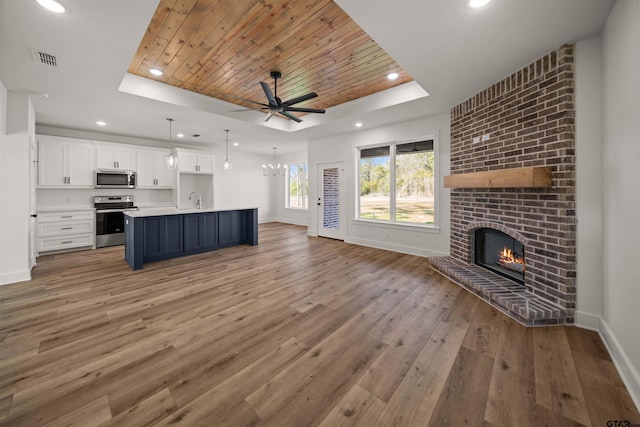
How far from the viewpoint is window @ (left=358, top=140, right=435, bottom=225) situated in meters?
4.88

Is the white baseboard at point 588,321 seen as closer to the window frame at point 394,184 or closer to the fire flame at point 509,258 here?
the fire flame at point 509,258

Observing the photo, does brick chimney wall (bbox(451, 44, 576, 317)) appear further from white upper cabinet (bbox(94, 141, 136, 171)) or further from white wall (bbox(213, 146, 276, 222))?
white upper cabinet (bbox(94, 141, 136, 171))

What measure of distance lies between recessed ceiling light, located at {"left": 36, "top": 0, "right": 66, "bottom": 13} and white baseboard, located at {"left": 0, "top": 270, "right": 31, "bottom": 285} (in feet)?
11.7

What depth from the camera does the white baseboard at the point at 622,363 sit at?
1496 millimetres

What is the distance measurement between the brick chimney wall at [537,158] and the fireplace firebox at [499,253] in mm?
209

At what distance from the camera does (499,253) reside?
3389mm

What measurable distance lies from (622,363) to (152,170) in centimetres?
834

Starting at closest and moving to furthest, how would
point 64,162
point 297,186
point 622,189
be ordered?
point 622,189 → point 64,162 → point 297,186

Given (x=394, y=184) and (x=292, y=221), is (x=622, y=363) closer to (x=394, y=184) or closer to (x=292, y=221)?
(x=394, y=184)

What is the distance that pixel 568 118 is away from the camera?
2357 millimetres

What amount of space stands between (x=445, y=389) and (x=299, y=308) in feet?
4.90

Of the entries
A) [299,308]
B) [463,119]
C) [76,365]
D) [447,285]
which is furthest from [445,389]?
[463,119]

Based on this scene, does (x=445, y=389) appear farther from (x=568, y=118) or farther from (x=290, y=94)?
(x=290, y=94)

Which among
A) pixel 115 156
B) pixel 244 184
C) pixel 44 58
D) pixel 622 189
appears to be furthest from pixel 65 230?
pixel 622 189
